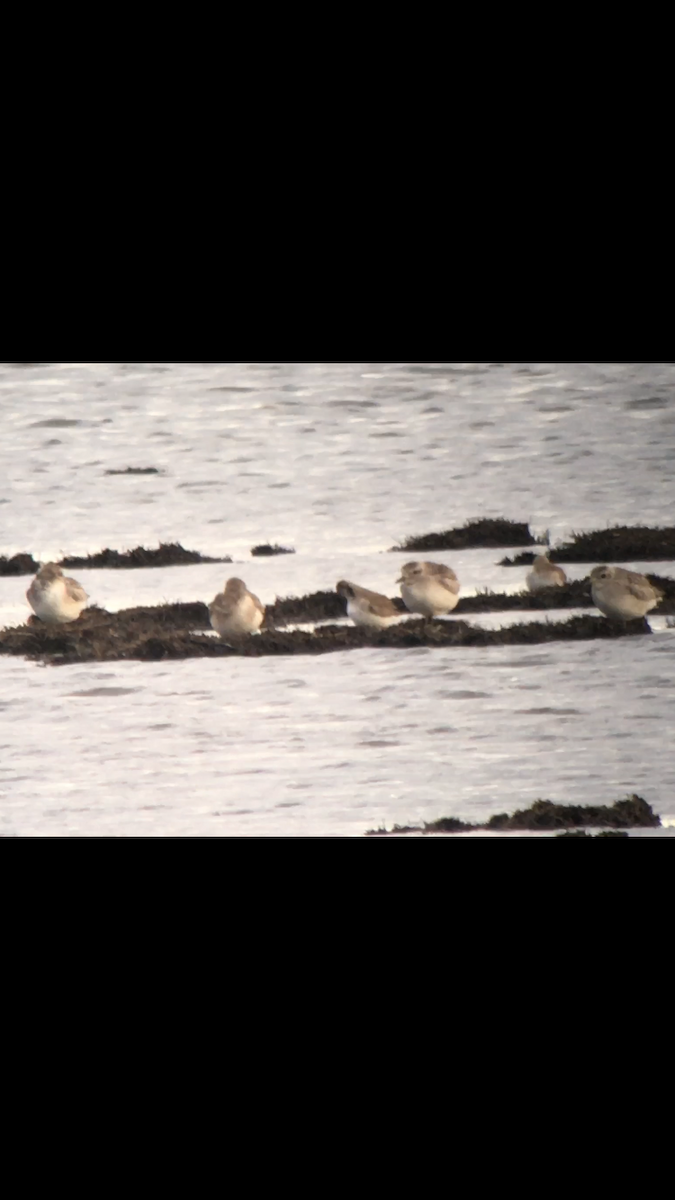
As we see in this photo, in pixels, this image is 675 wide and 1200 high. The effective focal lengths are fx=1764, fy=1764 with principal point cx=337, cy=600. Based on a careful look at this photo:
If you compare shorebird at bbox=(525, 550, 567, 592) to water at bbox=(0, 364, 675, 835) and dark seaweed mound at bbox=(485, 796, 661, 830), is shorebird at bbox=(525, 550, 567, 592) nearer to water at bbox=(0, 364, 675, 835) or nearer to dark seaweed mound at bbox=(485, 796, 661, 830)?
water at bbox=(0, 364, 675, 835)

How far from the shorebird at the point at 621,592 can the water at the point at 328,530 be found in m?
0.07

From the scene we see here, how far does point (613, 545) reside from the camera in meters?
4.63

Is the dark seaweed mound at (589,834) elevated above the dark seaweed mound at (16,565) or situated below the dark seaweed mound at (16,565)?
below

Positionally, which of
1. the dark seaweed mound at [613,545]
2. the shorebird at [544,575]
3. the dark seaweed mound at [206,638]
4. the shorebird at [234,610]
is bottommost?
the dark seaweed mound at [206,638]

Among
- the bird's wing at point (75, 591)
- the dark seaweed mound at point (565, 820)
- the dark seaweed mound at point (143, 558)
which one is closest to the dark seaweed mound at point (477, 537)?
the dark seaweed mound at point (143, 558)

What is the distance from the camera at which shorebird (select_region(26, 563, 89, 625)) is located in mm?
4602

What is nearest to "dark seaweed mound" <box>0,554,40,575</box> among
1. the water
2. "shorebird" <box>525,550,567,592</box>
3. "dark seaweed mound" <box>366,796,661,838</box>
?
the water

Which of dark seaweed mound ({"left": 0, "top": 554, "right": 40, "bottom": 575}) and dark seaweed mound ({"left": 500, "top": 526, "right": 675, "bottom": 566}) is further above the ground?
dark seaweed mound ({"left": 500, "top": 526, "right": 675, "bottom": 566})

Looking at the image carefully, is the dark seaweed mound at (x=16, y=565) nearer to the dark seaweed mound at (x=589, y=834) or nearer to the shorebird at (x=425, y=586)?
the shorebird at (x=425, y=586)

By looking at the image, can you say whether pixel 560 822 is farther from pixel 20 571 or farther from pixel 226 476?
pixel 20 571

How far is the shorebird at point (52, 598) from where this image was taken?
15.1ft

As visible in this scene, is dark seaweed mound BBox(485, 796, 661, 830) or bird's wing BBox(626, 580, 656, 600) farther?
bird's wing BBox(626, 580, 656, 600)

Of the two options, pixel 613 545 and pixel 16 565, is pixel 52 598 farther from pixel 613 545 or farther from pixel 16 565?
pixel 613 545

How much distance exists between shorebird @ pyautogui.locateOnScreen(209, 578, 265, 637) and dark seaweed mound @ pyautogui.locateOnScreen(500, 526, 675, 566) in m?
0.80
